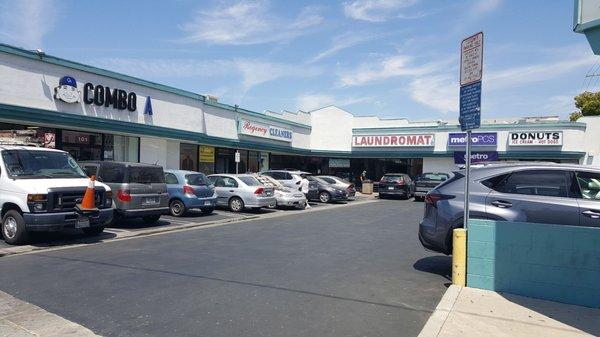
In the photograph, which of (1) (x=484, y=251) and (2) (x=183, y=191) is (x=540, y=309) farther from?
(2) (x=183, y=191)

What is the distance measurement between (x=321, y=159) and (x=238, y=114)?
44.4ft

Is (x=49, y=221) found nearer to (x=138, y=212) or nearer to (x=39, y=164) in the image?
(x=39, y=164)

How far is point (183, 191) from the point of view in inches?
623

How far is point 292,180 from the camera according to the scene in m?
24.0

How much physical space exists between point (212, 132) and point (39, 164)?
47.8 feet

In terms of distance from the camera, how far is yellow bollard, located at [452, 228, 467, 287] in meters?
6.54

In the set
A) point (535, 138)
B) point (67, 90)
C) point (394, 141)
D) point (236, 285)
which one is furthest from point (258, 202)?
point (535, 138)

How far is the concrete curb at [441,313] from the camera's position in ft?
15.8

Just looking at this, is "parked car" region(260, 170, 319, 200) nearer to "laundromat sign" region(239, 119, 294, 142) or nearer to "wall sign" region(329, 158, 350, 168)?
"laundromat sign" region(239, 119, 294, 142)

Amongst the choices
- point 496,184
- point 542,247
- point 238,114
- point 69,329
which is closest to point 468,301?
point 542,247

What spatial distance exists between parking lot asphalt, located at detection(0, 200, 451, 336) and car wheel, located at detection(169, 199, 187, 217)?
4.65m

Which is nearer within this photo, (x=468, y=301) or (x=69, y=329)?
(x=69, y=329)

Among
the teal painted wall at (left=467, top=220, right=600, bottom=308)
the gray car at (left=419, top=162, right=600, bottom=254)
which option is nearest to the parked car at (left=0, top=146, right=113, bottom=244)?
the gray car at (left=419, top=162, right=600, bottom=254)

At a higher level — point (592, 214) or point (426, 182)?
point (592, 214)
